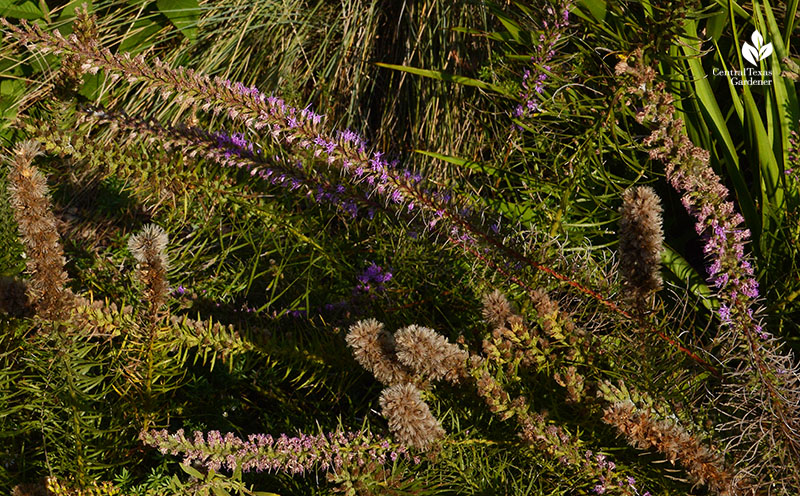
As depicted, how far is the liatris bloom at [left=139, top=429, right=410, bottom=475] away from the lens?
1.11 metres

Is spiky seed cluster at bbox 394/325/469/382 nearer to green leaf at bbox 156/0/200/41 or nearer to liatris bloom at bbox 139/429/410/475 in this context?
liatris bloom at bbox 139/429/410/475

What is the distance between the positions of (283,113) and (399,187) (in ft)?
0.83

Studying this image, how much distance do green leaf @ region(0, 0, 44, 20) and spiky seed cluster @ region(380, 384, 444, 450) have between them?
237cm

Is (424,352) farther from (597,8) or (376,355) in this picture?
(597,8)

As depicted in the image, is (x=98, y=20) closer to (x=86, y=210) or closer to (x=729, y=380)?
(x=86, y=210)

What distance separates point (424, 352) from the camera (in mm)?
1075

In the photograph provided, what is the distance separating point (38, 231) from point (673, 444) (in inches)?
37.6

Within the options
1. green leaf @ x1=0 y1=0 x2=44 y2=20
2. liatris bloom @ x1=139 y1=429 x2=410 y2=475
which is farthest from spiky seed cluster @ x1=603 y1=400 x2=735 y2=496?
green leaf @ x1=0 y1=0 x2=44 y2=20

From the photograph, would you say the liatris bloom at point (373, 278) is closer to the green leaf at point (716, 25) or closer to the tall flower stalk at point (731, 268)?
the tall flower stalk at point (731, 268)

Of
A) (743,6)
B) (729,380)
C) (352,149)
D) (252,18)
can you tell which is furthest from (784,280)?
(252,18)

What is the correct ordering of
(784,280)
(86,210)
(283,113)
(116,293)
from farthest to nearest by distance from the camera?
(86,210) < (116,293) < (784,280) < (283,113)

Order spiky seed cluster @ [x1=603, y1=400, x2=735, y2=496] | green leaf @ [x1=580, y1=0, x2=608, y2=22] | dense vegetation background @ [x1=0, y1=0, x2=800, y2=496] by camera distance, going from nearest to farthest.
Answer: spiky seed cluster @ [x1=603, y1=400, x2=735, y2=496] < dense vegetation background @ [x1=0, y1=0, x2=800, y2=496] < green leaf @ [x1=580, y1=0, x2=608, y2=22]

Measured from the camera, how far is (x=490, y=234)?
146 centimetres

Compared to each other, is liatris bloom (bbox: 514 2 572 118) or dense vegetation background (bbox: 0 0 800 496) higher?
liatris bloom (bbox: 514 2 572 118)
